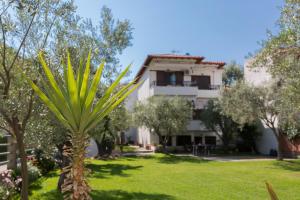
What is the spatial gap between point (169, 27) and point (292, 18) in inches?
402

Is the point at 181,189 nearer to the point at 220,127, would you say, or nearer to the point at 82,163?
the point at 82,163

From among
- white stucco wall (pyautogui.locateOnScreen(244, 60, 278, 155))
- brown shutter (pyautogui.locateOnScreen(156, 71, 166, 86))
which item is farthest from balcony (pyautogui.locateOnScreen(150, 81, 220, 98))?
white stucco wall (pyautogui.locateOnScreen(244, 60, 278, 155))

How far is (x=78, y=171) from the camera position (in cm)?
308

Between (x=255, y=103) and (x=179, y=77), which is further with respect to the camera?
(x=179, y=77)

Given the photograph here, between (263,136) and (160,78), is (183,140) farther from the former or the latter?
(263,136)

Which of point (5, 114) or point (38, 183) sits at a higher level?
point (5, 114)

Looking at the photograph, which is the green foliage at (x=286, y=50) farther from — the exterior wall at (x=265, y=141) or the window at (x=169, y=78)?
the window at (x=169, y=78)

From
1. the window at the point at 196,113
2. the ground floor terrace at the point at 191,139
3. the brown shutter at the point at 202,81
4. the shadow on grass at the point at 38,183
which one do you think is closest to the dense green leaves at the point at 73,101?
the shadow on grass at the point at 38,183

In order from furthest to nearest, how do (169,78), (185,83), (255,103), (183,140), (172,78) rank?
(172,78) < (169,78) < (185,83) < (183,140) < (255,103)

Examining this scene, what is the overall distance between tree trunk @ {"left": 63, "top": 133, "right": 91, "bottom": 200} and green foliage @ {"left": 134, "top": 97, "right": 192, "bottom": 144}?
84.1 feet

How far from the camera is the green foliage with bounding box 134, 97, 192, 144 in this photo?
29016 mm

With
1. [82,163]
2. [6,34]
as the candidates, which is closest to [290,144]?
[6,34]

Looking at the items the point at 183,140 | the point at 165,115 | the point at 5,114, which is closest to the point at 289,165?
the point at 165,115

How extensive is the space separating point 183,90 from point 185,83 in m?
1.69
